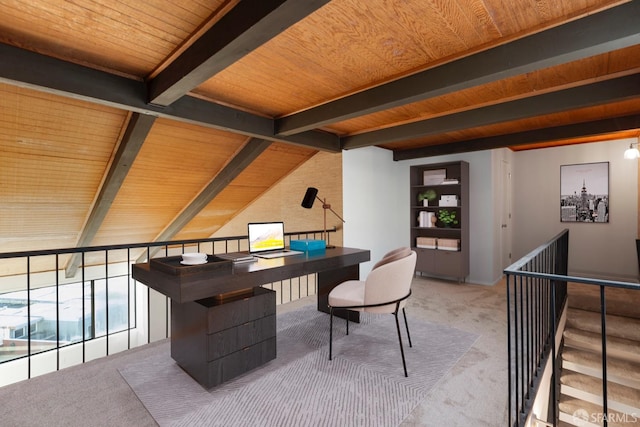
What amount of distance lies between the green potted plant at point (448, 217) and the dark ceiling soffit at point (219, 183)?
10.8ft

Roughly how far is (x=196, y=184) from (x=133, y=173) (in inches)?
35.9

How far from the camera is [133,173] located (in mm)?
3963

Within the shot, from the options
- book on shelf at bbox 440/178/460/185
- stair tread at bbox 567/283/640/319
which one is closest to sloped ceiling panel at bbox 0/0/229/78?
book on shelf at bbox 440/178/460/185

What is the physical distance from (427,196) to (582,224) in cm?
260

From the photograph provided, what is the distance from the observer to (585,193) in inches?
208

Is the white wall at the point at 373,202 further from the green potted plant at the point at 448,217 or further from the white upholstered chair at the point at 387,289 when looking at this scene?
the white upholstered chair at the point at 387,289

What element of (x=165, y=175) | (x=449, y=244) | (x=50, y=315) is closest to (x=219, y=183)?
(x=165, y=175)

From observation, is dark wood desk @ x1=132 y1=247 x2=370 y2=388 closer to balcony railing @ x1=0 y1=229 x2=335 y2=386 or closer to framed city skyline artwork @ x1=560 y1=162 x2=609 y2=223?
balcony railing @ x1=0 y1=229 x2=335 y2=386

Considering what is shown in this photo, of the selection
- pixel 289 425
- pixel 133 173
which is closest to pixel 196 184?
pixel 133 173

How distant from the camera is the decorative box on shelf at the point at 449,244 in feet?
16.8

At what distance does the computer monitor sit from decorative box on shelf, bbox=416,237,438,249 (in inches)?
128

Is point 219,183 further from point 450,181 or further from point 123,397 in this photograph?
point 450,181

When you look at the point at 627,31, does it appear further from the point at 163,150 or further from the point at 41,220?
the point at 41,220

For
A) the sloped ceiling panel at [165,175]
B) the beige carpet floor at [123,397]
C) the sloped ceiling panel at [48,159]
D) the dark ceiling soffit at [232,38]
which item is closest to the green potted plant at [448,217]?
the beige carpet floor at [123,397]
